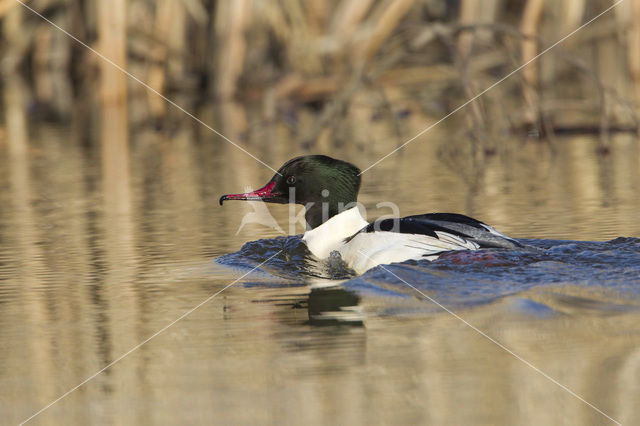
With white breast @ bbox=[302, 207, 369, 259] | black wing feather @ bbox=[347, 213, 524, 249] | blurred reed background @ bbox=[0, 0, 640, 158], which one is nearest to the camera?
black wing feather @ bbox=[347, 213, 524, 249]

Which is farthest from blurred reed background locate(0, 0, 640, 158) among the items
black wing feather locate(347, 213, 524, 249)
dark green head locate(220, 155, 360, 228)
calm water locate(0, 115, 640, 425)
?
black wing feather locate(347, 213, 524, 249)

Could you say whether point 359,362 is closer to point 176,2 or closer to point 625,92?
point 625,92

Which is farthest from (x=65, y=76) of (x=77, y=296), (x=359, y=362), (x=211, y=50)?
(x=359, y=362)

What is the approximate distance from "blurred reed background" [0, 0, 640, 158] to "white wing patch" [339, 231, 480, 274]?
5455 millimetres

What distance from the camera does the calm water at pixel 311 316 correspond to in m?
3.73

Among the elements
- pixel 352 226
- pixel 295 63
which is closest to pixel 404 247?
pixel 352 226

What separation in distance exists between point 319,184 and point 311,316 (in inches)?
79.9

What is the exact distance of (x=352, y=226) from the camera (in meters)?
6.95

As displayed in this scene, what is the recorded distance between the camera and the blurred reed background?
1385 centimetres

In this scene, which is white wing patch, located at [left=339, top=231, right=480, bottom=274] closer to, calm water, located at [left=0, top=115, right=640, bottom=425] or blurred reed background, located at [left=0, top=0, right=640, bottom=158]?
calm water, located at [left=0, top=115, right=640, bottom=425]

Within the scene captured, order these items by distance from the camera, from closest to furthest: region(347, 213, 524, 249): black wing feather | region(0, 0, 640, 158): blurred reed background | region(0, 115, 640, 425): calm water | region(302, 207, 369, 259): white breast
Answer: region(0, 115, 640, 425): calm water
region(347, 213, 524, 249): black wing feather
region(302, 207, 369, 259): white breast
region(0, 0, 640, 158): blurred reed background

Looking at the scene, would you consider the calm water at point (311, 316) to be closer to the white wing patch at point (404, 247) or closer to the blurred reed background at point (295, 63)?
the white wing patch at point (404, 247)

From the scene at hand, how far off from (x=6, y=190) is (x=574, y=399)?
300 inches

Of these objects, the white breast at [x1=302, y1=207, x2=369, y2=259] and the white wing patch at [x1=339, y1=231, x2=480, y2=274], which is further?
the white breast at [x1=302, y1=207, x2=369, y2=259]
